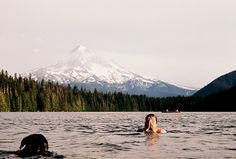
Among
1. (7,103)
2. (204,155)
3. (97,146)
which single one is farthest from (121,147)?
(7,103)

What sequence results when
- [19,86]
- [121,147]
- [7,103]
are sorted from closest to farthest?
[121,147]
[7,103]
[19,86]

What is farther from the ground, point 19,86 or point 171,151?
point 19,86

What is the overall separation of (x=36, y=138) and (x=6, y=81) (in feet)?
578

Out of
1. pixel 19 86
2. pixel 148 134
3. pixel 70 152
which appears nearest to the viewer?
pixel 70 152

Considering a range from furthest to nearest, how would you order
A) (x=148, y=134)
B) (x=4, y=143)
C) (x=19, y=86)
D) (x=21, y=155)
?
(x=19, y=86), (x=148, y=134), (x=4, y=143), (x=21, y=155)

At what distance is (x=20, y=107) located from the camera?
18750 cm

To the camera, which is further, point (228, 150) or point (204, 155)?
point (228, 150)

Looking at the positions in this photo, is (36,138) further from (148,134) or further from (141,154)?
(148,134)

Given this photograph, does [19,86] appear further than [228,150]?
Yes

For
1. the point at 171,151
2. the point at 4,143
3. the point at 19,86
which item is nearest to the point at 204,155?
the point at 171,151

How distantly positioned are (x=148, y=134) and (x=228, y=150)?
529 inches

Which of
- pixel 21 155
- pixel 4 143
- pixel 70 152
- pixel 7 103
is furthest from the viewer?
pixel 7 103

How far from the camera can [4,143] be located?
1334 inches

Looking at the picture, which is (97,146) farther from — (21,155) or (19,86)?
(19,86)
